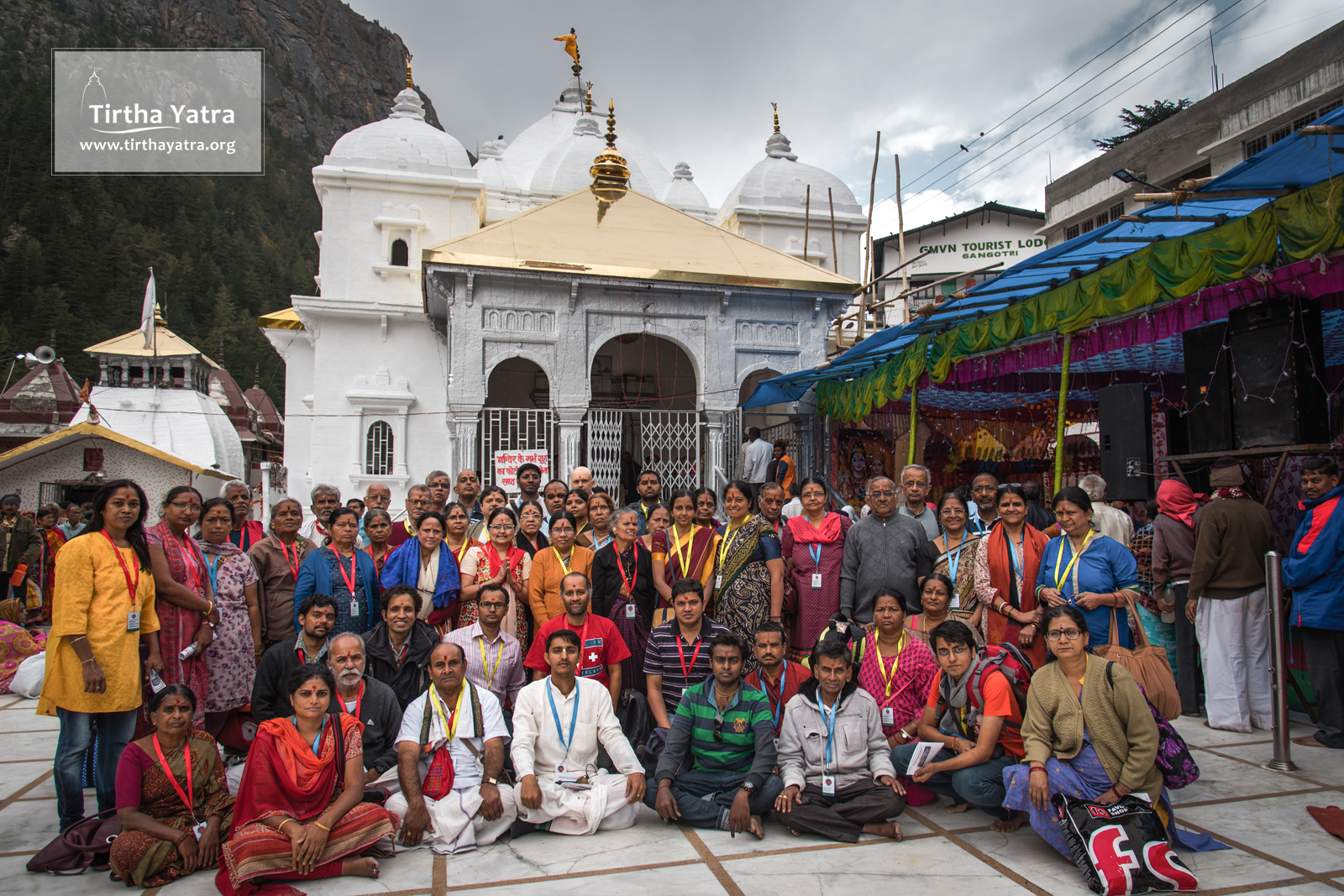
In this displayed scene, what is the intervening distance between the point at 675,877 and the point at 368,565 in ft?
9.05

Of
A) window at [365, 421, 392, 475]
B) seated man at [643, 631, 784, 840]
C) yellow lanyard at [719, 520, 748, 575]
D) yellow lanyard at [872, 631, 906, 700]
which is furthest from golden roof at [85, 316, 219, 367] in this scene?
yellow lanyard at [872, 631, 906, 700]

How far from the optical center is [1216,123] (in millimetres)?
15094

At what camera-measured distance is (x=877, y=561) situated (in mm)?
4969

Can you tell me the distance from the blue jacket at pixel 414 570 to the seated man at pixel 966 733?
105 inches

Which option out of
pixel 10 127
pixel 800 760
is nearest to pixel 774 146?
pixel 800 760

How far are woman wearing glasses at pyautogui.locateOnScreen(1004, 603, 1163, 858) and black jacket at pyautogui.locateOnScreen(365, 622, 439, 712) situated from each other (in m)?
2.98

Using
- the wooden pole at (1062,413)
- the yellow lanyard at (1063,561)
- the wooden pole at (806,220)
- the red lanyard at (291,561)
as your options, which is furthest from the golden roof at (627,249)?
the yellow lanyard at (1063,561)

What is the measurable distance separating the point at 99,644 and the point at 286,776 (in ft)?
3.49

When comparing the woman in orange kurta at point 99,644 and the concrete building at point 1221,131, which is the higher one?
the concrete building at point 1221,131

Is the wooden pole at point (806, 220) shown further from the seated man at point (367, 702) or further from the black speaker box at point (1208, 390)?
the seated man at point (367, 702)

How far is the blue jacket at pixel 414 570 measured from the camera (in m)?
4.98

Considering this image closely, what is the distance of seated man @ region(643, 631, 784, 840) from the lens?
12.5ft

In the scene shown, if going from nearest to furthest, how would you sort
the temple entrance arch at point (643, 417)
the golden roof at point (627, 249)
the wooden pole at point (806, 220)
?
the golden roof at point (627, 249) → the temple entrance arch at point (643, 417) → the wooden pole at point (806, 220)

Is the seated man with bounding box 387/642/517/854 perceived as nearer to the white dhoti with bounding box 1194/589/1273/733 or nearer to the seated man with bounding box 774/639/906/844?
the seated man with bounding box 774/639/906/844
